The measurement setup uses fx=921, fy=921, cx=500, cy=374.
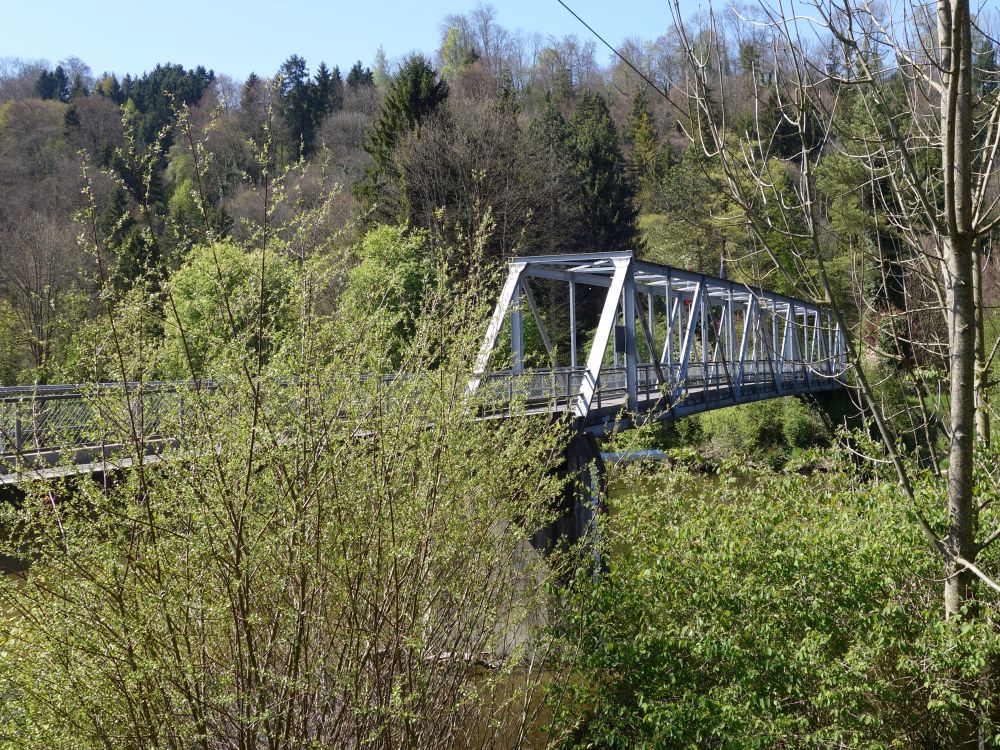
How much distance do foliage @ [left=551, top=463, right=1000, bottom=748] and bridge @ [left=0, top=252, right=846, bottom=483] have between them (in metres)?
0.98

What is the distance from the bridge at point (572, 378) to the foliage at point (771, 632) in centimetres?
98

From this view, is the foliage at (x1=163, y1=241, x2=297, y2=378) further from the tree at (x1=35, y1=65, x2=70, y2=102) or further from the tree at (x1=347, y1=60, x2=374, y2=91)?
the tree at (x1=35, y1=65, x2=70, y2=102)

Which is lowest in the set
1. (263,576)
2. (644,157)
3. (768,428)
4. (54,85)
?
(768,428)

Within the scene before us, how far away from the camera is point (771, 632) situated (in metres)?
5.22

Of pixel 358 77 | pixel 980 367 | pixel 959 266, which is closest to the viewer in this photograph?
pixel 959 266

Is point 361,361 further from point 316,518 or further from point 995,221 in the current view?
point 995,221

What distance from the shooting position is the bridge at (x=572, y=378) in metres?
4.31

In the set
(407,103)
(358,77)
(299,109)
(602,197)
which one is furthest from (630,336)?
(358,77)

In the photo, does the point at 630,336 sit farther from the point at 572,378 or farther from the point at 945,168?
the point at 945,168

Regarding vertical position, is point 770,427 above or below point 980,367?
below

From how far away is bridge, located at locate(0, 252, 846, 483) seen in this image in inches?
170

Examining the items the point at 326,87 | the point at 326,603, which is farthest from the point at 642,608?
the point at 326,87

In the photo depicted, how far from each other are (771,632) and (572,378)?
961cm

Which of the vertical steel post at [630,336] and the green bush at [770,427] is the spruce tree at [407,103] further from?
the vertical steel post at [630,336]
